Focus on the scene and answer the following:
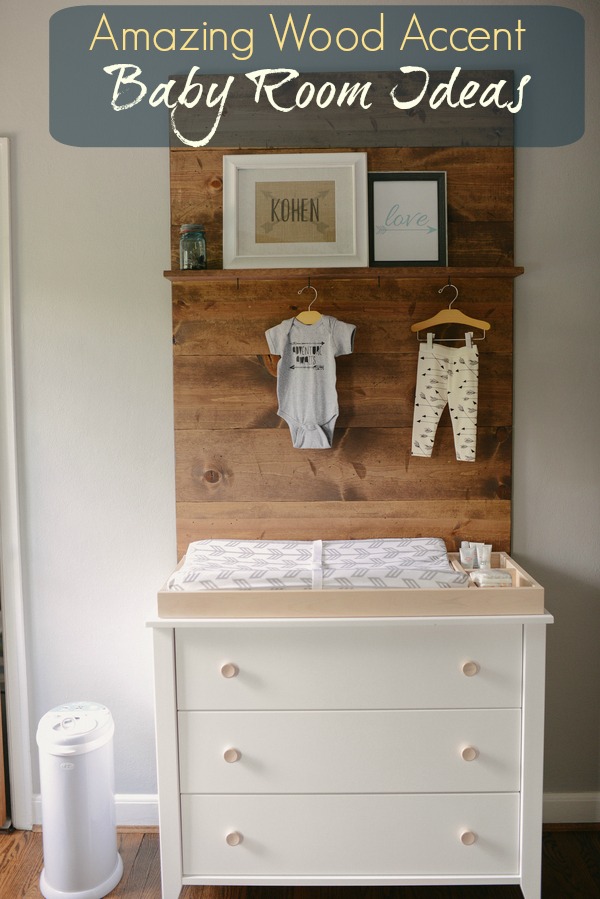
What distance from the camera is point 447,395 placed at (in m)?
2.13

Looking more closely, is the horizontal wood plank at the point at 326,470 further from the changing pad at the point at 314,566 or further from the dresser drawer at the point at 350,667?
the dresser drawer at the point at 350,667

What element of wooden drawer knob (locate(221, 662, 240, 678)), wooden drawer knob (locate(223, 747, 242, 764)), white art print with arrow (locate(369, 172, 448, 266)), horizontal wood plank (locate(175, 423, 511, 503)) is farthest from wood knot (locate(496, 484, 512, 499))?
wooden drawer knob (locate(223, 747, 242, 764))

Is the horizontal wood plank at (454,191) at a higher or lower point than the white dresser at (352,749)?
higher

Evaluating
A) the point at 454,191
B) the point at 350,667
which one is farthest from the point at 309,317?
the point at 350,667

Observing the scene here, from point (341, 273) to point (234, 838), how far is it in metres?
1.56

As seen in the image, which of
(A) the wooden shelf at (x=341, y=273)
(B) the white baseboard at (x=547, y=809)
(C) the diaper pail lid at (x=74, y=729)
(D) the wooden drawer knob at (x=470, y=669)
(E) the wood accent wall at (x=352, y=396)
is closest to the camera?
(D) the wooden drawer knob at (x=470, y=669)

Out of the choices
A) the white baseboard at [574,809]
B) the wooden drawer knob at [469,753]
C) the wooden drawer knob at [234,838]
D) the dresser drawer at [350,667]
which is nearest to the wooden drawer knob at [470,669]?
the dresser drawer at [350,667]

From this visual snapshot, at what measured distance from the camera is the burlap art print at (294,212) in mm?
2115

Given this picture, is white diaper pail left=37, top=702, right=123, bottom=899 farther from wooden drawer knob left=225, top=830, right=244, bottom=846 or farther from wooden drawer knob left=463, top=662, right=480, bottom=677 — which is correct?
wooden drawer knob left=463, top=662, right=480, bottom=677

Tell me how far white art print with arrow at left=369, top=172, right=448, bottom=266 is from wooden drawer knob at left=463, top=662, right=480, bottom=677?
1141 millimetres

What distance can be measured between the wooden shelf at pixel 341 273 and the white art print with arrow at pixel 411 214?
0.18 feet

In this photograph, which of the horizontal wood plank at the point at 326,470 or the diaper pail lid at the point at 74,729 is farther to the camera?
the horizontal wood plank at the point at 326,470

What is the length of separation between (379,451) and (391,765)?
89cm

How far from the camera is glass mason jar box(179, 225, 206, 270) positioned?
2055mm
